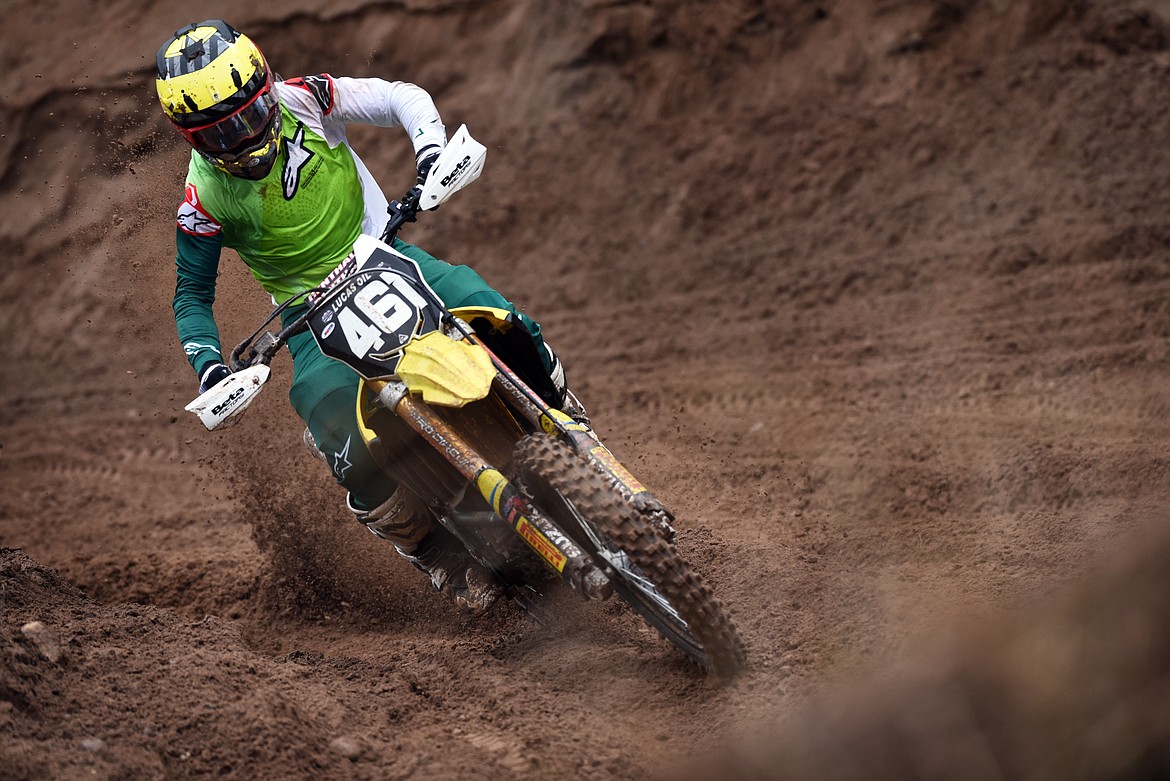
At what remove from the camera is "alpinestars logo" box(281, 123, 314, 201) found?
484 cm

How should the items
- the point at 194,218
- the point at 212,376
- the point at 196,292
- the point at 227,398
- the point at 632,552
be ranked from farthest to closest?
the point at 196,292, the point at 194,218, the point at 212,376, the point at 227,398, the point at 632,552

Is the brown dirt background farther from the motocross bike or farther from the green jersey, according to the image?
the green jersey

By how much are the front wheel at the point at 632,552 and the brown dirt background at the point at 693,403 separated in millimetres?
177

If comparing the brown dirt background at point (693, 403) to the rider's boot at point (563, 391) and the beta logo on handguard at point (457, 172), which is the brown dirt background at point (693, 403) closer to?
the rider's boot at point (563, 391)

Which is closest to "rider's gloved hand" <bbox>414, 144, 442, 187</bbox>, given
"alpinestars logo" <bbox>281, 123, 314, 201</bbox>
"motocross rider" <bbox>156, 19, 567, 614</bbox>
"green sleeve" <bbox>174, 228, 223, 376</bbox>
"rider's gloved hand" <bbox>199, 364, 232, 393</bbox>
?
"motocross rider" <bbox>156, 19, 567, 614</bbox>

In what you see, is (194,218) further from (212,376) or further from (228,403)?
(228,403)

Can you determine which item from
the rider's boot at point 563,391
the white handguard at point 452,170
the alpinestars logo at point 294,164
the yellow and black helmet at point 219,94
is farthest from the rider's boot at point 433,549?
the yellow and black helmet at point 219,94

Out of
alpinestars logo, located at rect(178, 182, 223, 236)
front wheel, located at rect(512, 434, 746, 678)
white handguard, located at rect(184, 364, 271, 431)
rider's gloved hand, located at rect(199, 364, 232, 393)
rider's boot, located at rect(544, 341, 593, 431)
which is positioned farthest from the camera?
alpinestars logo, located at rect(178, 182, 223, 236)

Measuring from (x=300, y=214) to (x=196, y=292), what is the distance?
0.59 m

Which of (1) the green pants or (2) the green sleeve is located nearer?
(1) the green pants

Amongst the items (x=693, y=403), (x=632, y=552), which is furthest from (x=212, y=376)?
(x=693, y=403)

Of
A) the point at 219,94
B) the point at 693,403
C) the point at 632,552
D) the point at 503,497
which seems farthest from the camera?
the point at 693,403

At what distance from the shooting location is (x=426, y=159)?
4.71 m

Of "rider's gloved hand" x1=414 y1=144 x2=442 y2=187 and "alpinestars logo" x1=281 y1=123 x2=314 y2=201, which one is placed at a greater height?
"alpinestars logo" x1=281 y1=123 x2=314 y2=201
